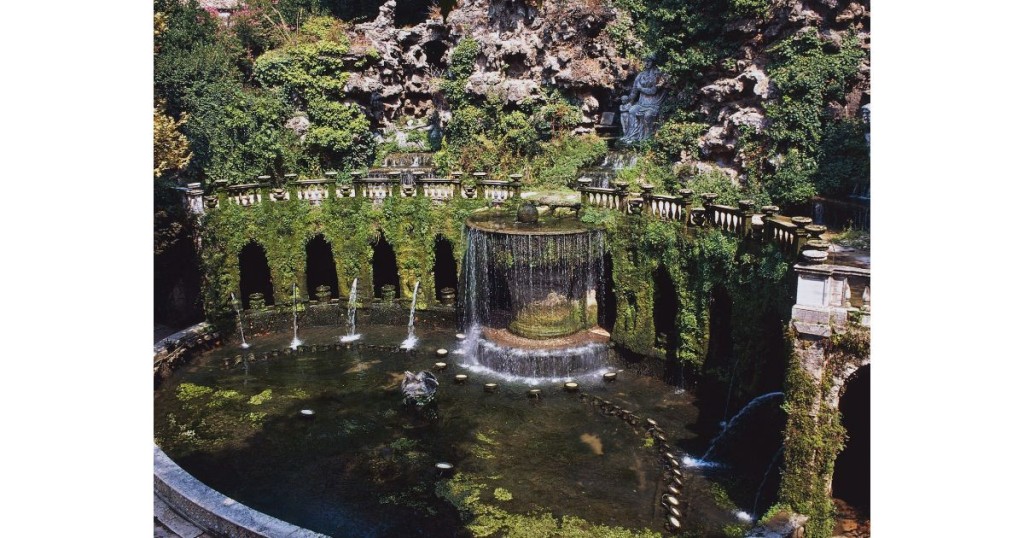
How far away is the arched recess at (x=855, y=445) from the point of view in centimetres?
1462

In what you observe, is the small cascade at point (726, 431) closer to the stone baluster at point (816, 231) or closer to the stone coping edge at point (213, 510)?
the stone baluster at point (816, 231)

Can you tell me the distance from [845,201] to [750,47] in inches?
331

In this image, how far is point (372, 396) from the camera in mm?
21141

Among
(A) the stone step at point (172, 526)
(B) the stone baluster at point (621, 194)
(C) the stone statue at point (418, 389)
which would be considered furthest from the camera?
(B) the stone baluster at point (621, 194)

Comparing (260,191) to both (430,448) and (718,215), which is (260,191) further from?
(718,215)

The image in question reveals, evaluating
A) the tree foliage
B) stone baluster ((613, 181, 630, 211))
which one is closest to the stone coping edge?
the tree foliage

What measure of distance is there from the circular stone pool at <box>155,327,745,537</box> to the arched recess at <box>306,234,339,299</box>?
20.1 ft

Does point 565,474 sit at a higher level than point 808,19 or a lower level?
lower

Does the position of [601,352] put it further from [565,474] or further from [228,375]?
[228,375]

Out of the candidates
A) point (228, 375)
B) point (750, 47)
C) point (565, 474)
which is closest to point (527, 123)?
point (750, 47)

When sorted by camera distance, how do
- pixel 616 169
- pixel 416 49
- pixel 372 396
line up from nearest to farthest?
pixel 372 396, pixel 616 169, pixel 416 49

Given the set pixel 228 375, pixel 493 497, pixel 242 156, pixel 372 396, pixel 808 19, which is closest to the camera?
pixel 493 497

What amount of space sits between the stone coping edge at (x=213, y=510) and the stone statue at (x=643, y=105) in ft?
79.0

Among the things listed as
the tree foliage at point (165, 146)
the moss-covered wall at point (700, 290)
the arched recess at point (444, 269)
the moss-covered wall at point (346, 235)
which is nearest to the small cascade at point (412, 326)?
the moss-covered wall at point (346, 235)
